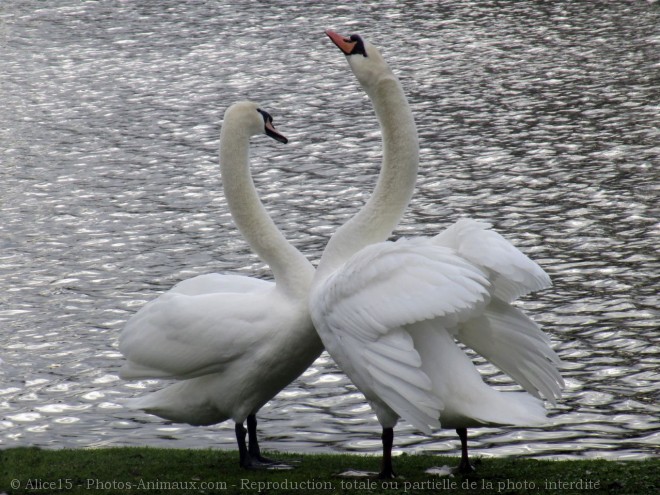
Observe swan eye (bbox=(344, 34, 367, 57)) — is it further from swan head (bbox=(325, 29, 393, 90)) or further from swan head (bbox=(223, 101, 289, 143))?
swan head (bbox=(223, 101, 289, 143))

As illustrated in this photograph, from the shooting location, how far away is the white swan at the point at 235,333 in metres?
6.41

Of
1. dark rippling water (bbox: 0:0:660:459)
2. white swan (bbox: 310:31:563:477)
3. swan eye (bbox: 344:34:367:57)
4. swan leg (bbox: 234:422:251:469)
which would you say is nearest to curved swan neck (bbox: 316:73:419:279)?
swan eye (bbox: 344:34:367:57)

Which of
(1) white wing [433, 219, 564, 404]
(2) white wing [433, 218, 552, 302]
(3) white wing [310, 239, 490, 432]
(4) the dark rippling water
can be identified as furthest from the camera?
(4) the dark rippling water

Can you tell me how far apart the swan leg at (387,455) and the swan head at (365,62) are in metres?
2.15

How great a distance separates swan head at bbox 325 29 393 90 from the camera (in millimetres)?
6734

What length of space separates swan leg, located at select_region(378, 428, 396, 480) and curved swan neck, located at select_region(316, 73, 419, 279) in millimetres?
1178

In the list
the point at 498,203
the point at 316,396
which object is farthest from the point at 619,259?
the point at 316,396

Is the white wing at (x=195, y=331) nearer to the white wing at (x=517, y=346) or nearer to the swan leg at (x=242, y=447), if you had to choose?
the swan leg at (x=242, y=447)

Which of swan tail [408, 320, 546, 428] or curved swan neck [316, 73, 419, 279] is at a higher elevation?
curved swan neck [316, 73, 419, 279]

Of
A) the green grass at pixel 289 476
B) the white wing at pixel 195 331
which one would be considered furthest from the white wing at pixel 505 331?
the white wing at pixel 195 331

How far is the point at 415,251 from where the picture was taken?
580 centimetres

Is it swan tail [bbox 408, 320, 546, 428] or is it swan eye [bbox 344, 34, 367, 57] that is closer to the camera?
swan tail [bbox 408, 320, 546, 428]

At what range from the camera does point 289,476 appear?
6.35 meters

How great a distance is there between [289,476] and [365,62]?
2.53m
